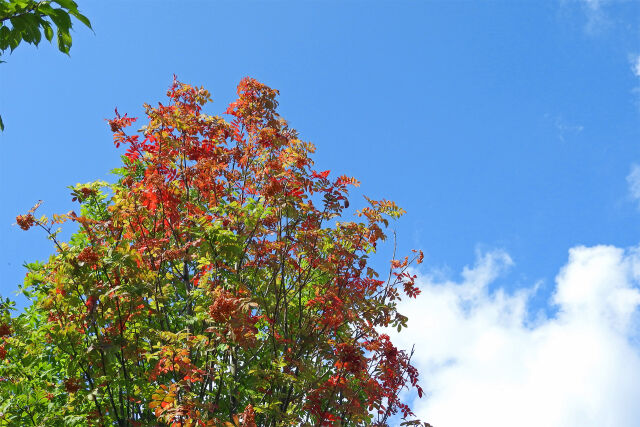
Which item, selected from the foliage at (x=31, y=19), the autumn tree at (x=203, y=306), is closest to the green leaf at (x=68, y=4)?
the foliage at (x=31, y=19)

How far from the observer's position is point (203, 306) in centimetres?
681

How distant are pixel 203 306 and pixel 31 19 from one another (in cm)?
436

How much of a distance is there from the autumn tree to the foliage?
3159 mm

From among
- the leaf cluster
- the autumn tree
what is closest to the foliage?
the leaf cluster

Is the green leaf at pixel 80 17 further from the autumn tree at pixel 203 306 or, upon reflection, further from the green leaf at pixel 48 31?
the autumn tree at pixel 203 306

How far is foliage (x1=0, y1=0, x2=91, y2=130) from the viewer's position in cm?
315

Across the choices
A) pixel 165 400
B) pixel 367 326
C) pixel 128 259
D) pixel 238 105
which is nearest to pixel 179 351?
pixel 165 400

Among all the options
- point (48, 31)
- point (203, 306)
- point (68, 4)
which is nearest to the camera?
point (68, 4)

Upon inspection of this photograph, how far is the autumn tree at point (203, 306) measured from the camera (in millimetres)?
6371

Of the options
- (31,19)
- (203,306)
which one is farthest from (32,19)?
(203,306)

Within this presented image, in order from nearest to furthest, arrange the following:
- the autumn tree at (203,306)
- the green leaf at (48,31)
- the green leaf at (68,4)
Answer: the green leaf at (68,4) < the green leaf at (48,31) < the autumn tree at (203,306)

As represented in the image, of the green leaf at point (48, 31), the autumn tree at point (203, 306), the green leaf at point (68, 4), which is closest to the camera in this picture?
the green leaf at point (68, 4)

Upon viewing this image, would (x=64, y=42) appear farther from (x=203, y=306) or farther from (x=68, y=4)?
(x=203, y=306)

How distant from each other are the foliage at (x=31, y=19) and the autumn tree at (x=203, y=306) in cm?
316
